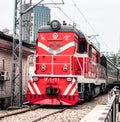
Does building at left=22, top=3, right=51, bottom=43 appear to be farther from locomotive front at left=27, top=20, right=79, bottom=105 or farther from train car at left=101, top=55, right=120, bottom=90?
train car at left=101, top=55, right=120, bottom=90

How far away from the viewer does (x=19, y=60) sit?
17.1m

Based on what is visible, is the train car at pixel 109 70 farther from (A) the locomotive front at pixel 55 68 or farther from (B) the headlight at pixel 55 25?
(B) the headlight at pixel 55 25

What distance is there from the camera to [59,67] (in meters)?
17.2

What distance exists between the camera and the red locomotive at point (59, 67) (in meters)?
16.4

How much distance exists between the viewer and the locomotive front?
53.9ft

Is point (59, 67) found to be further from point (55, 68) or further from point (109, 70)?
point (109, 70)

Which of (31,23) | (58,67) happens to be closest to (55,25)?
(58,67)

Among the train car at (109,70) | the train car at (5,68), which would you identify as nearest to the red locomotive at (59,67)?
the train car at (5,68)

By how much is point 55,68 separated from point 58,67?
142mm

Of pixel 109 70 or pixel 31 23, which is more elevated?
pixel 31 23

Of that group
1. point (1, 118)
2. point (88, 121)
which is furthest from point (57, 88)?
point (88, 121)

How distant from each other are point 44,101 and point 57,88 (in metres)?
0.77

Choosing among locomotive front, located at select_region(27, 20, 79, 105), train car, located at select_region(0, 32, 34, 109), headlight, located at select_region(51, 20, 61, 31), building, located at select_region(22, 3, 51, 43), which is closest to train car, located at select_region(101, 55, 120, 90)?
building, located at select_region(22, 3, 51, 43)

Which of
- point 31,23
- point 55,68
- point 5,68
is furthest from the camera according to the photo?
point 31,23
